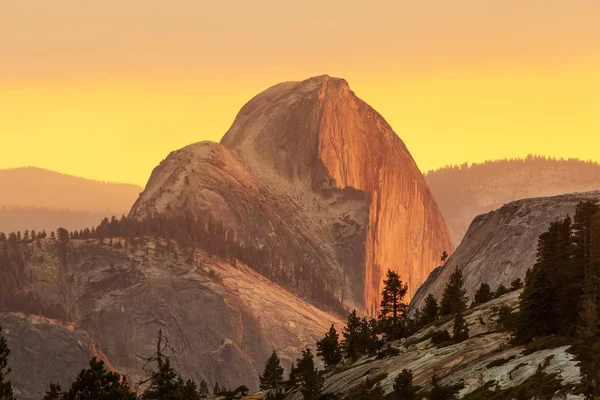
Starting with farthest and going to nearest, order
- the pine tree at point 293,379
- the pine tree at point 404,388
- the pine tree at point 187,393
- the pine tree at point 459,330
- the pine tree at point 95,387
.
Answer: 1. the pine tree at point 293,379
2. the pine tree at point 459,330
3. the pine tree at point 187,393
4. the pine tree at point 404,388
5. the pine tree at point 95,387

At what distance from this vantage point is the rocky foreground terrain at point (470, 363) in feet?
305

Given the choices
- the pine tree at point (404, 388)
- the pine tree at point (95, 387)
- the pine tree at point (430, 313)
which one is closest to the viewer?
the pine tree at point (95, 387)

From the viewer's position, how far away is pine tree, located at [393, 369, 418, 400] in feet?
343

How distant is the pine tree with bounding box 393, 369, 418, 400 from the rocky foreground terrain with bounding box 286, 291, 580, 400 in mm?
1229

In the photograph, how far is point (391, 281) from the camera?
172m

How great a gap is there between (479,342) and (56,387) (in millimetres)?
46747

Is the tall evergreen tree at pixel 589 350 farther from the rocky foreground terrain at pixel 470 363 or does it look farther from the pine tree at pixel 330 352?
the pine tree at pixel 330 352

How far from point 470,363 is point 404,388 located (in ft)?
20.4

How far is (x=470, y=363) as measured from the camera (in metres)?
106

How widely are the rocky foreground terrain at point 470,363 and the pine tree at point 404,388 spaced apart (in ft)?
4.03

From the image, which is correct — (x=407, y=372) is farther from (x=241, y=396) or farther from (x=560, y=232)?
(x=241, y=396)

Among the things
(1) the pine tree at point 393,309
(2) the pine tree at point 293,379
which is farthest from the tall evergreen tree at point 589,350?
(1) the pine tree at point 393,309

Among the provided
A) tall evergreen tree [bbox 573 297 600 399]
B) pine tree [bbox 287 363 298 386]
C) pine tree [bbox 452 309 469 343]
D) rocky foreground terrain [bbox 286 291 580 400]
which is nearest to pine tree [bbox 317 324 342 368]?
pine tree [bbox 287 363 298 386]

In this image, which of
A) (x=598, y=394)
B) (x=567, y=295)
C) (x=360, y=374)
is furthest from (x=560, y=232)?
(x=598, y=394)
